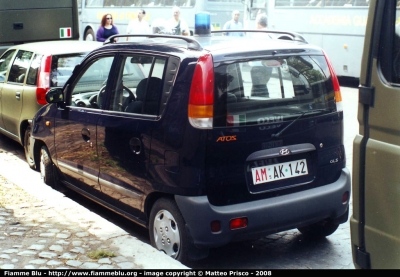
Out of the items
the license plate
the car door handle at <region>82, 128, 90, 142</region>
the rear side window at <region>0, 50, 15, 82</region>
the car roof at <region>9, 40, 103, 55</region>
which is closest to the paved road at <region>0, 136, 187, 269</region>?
the car door handle at <region>82, 128, 90, 142</region>

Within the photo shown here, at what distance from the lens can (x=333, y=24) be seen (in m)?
17.2

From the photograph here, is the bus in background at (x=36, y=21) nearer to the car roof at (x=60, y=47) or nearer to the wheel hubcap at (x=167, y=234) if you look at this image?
the car roof at (x=60, y=47)

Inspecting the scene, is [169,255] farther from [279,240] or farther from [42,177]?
[42,177]

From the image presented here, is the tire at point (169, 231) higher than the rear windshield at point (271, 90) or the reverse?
the reverse

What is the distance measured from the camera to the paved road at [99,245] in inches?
182

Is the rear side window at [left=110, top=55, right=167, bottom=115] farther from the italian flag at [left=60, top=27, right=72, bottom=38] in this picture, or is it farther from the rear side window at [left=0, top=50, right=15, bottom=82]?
the italian flag at [left=60, top=27, right=72, bottom=38]

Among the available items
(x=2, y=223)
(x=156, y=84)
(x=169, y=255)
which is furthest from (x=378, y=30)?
(x=2, y=223)

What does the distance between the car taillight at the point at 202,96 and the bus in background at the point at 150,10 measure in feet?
Result: 51.2

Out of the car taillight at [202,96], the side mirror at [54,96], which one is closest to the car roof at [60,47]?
the side mirror at [54,96]

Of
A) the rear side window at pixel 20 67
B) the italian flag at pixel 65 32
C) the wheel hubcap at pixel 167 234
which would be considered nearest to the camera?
the wheel hubcap at pixel 167 234

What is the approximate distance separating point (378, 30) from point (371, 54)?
0.45 feet

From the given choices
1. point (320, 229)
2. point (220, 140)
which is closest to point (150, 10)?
point (320, 229)

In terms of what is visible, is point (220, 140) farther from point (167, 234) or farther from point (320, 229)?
point (320, 229)

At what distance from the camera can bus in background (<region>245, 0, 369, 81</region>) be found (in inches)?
650
